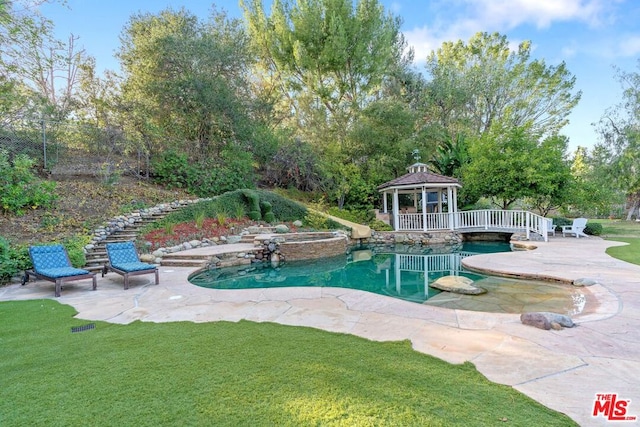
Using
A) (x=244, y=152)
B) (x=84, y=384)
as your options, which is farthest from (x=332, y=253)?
(x=84, y=384)

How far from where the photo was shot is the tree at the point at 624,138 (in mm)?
18952

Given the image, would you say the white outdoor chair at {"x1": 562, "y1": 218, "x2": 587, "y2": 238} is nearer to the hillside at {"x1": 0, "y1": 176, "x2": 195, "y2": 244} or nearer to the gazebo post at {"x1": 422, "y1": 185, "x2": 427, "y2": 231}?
the gazebo post at {"x1": 422, "y1": 185, "x2": 427, "y2": 231}

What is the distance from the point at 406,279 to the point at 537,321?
13.8 ft

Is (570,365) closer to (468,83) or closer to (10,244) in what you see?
(10,244)

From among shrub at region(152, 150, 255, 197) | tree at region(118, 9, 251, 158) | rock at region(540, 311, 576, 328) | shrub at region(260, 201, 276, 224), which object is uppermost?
tree at region(118, 9, 251, 158)

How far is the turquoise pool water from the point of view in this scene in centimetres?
697

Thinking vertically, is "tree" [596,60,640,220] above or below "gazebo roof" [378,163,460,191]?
above

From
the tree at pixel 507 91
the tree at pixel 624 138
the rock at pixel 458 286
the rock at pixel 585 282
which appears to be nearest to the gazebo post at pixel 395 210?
the tree at pixel 507 91

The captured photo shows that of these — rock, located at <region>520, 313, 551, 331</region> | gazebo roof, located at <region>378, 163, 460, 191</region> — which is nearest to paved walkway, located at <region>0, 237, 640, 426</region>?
rock, located at <region>520, 313, 551, 331</region>

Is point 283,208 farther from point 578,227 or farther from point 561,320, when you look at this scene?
point 578,227

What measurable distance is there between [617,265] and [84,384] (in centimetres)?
925

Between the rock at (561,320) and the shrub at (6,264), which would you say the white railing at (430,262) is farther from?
the shrub at (6,264)

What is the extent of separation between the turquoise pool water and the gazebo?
3586mm

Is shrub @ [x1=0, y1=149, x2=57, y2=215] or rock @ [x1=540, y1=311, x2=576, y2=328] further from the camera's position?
shrub @ [x1=0, y1=149, x2=57, y2=215]
